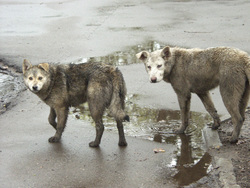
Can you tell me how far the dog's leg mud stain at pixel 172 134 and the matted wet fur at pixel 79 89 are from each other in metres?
0.79

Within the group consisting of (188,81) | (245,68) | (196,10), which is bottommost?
(196,10)

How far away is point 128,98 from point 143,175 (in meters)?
3.31

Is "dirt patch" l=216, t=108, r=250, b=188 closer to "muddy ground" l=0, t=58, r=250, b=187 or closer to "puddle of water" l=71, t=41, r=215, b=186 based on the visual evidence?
"muddy ground" l=0, t=58, r=250, b=187

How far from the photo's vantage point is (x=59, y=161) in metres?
7.03

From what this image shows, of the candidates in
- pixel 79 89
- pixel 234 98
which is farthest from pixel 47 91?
pixel 234 98

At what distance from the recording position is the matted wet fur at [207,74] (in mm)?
7086

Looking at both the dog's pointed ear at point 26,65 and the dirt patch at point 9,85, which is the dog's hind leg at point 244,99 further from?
the dirt patch at point 9,85

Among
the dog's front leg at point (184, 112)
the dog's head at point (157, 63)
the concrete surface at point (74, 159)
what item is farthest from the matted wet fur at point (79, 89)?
the dog's front leg at point (184, 112)

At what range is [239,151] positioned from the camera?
7062mm

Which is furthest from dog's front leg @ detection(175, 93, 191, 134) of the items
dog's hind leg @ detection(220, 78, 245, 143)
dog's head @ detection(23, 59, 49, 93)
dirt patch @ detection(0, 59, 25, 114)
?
dirt patch @ detection(0, 59, 25, 114)

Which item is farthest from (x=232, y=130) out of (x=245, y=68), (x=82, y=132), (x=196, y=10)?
(x=196, y=10)

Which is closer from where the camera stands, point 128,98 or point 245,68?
point 245,68

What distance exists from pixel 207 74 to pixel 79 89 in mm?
2207

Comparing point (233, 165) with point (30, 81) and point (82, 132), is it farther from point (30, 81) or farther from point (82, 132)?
point (30, 81)
